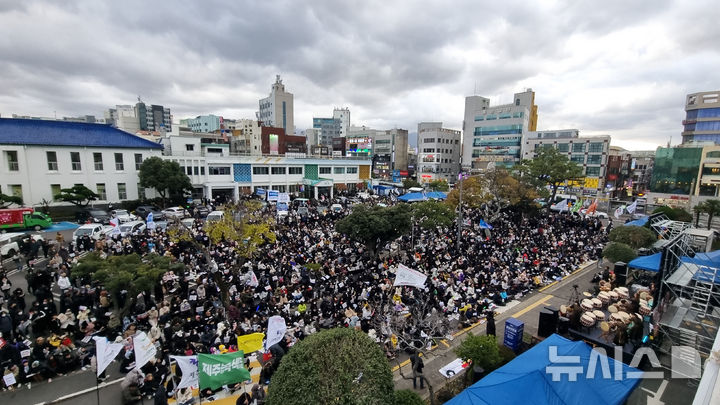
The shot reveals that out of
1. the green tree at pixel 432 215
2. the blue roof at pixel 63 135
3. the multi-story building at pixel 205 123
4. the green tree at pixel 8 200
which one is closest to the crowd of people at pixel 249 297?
the green tree at pixel 432 215

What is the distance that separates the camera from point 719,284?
10719 millimetres

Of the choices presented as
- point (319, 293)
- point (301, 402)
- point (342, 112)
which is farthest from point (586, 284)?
point (342, 112)

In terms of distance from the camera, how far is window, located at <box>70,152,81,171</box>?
3219cm

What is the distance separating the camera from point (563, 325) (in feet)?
37.8

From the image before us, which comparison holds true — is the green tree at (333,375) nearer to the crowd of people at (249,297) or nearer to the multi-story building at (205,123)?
the crowd of people at (249,297)

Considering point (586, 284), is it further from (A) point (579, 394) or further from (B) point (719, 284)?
(A) point (579, 394)

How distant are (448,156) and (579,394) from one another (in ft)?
245

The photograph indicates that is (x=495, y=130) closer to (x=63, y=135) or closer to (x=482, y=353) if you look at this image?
(x=482, y=353)

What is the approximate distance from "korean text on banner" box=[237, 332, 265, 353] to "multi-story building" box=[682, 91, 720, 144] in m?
75.1

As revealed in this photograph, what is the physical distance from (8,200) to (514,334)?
1590 inches

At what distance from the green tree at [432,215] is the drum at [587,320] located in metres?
11.2

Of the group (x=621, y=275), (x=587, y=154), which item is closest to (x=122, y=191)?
(x=621, y=275)

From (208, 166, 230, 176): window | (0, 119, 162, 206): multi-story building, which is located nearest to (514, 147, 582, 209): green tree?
(208, 166, 230, 176): window

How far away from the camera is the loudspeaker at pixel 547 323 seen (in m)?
11.2
